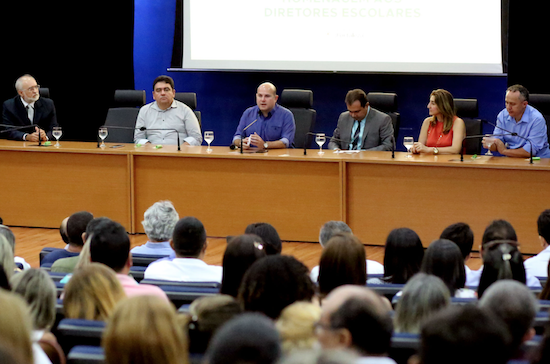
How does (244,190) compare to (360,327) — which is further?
(244,190)

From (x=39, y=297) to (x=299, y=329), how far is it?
0.83 m

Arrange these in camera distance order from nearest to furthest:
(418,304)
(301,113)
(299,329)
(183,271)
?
1. (299,329)
2. (418,304)
3. (183,271)
4. (301,113)

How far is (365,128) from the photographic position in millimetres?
5789

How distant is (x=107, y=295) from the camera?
6.84 feet

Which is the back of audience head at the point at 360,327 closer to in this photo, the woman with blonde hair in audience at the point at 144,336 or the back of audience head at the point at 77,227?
the woman with blonde hair in audience at the point at 144,336

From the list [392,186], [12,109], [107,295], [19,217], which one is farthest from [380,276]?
[12,109]

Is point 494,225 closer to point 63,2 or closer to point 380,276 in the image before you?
point 380,276

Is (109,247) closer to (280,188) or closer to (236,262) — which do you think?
(236,262)

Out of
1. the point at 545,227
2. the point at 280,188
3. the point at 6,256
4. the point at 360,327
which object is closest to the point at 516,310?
the point at 360,327

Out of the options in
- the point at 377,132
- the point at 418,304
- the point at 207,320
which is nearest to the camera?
the point at 207,320

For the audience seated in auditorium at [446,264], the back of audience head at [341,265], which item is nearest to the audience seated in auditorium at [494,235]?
the audience seated in auditorium at [446,264]

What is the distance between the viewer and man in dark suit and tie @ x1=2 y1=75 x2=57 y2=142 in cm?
632

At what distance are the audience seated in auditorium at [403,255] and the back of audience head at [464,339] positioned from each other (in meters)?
1.52

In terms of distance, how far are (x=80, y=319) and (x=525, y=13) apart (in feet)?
19.5
